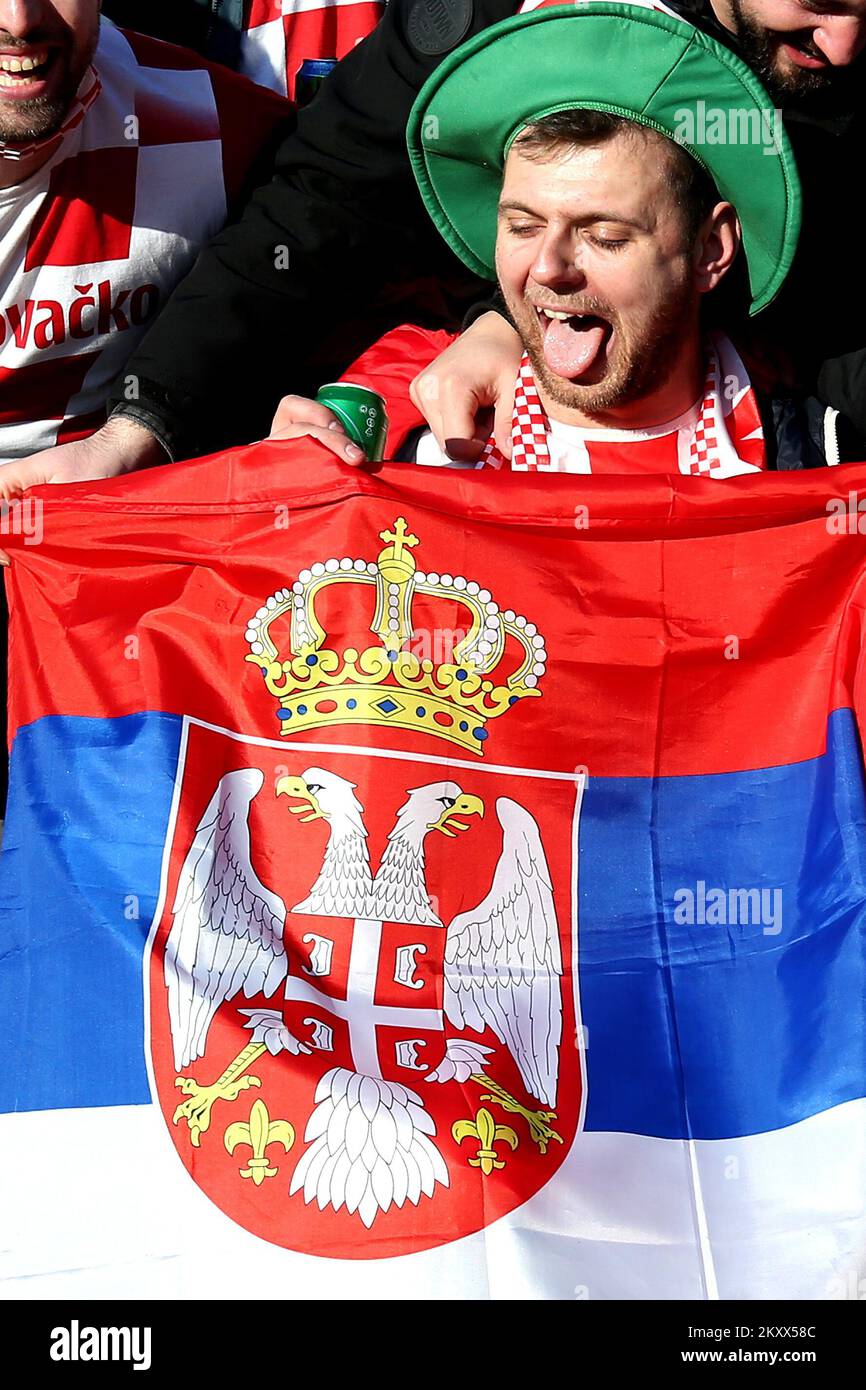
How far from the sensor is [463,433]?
3.04 metres

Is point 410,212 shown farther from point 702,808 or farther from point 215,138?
point 702,808

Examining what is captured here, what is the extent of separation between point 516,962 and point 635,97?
1324 millimetres

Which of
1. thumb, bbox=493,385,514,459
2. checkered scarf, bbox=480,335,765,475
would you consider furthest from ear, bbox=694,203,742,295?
thumb, bbox=493,385,514,459

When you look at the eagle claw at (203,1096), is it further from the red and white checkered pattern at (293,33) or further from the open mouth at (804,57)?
the red and white checkered pattern at (293,33)

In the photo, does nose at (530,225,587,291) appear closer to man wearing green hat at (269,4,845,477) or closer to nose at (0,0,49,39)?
man wearing green hat at (269,4,845,477)

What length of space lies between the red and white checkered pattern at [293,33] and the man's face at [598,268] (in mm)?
1255

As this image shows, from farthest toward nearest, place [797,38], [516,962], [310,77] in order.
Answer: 1. [310,77]
2. [797,38]
3. [516,962]

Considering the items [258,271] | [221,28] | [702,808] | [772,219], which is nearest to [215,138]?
[258,271]

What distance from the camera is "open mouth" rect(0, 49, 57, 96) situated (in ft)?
10.6

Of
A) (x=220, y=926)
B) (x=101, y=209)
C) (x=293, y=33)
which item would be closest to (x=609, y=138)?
(x=101, y=209)

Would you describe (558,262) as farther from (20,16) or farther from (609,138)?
(20,16)

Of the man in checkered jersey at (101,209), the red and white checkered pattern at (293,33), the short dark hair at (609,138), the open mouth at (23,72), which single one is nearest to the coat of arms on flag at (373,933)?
the short dark hair at (609,138)

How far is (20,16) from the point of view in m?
3.18
